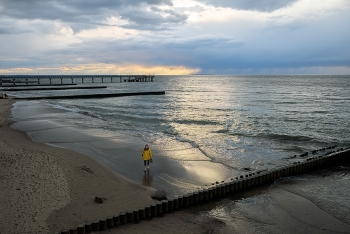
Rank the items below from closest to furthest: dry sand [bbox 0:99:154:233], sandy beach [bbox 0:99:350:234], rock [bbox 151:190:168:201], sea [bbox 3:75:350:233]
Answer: dry sand [bbox 0:99:154:233] → sandy beach [bbox 0:99:350:234] → rock [bbox 151:190:168:201] → sea [bbox 3:75:350:233]

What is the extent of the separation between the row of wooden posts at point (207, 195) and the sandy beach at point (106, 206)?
266 mm

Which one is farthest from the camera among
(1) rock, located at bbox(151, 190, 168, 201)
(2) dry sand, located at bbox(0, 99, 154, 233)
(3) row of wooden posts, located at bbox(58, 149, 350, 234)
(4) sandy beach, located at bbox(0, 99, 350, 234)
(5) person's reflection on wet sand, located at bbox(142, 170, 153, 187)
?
(5) person's reflection on wet sand, located at bbox(142, 170, 153, 187)

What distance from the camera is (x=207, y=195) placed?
11844 millimetres

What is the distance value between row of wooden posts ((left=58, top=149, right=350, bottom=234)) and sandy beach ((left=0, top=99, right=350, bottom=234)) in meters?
0.27

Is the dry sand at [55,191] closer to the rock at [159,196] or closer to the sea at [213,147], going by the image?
the rock at [159,196]

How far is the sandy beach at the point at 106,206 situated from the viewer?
9.38 m

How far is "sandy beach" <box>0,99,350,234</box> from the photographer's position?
9383 millimetres

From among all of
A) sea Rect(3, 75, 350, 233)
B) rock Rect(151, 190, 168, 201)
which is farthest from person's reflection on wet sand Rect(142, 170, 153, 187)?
rock Rect(151, 190, 168, 201)

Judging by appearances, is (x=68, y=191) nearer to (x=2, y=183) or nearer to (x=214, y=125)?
(x=2, y=183)

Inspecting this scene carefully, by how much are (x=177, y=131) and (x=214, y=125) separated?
5.48 m

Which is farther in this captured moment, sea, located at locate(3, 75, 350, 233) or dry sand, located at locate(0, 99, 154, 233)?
sea, located at locate(3, 75, 350, 233)

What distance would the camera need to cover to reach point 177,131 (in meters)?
27.9

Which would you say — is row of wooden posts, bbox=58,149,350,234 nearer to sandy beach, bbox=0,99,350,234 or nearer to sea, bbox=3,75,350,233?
sandy beach, bbox=0,99,350,234

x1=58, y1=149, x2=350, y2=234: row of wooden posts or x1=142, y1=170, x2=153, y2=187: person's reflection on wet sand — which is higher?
x1=58, y1=149, x2=350, y2=234: row of wooden posts
